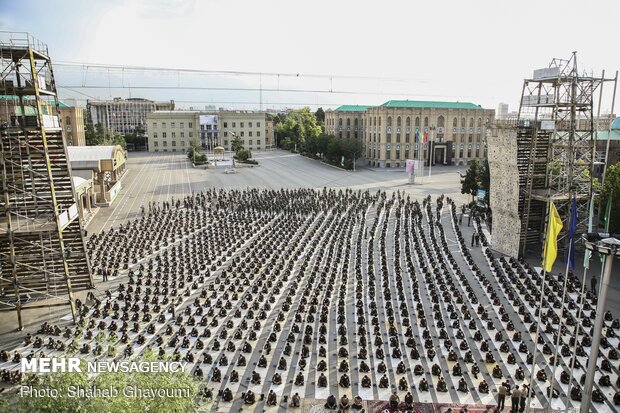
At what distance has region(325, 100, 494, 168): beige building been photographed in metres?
79.6

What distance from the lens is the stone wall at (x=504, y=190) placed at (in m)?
31.8

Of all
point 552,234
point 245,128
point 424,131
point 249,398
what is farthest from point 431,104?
point 249,398

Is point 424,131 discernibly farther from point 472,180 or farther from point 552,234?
point 552,234

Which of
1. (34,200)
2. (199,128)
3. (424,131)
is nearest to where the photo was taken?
(34,200)

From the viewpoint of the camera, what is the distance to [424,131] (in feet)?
258

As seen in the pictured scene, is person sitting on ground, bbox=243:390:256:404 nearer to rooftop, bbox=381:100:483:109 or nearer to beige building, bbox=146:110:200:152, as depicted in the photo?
rooftop, bbox=381:100:483:109

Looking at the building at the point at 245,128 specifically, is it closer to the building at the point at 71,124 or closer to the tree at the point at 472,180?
the building at the point at 71,124

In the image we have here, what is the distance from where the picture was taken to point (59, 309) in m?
23.1

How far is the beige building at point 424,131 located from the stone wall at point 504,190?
44.0 metres

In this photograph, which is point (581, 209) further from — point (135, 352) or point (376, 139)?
point (376, 139)

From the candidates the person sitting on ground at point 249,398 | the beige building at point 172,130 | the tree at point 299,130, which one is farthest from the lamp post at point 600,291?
the beige building at point 172,130

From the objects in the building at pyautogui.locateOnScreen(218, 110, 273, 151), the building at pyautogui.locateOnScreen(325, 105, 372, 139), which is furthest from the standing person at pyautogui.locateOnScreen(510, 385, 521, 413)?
the building at pyautogui.locateOnScreen(218, 110, 273, 151)

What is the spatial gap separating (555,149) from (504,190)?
4356mm

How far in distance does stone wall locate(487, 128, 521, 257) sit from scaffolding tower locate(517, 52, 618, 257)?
44 centimetres
